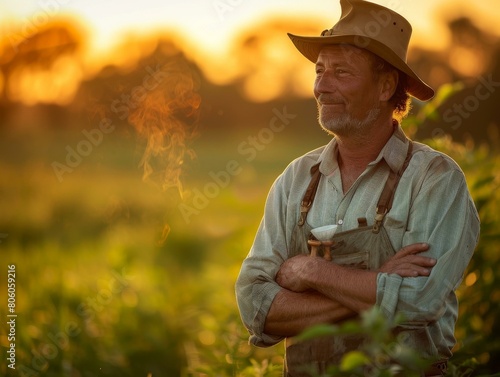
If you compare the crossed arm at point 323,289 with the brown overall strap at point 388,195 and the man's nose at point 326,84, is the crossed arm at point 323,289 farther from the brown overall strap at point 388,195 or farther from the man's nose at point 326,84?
the man's nose at point 326,84

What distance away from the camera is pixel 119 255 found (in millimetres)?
6621

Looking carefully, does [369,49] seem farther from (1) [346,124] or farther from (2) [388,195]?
(2) [388,195]

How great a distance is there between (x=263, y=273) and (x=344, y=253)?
0.36m

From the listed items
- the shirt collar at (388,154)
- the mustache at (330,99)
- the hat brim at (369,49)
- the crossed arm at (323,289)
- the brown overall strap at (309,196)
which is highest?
the hat brim at (369,49)

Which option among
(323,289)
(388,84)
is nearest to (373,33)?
(388,84)

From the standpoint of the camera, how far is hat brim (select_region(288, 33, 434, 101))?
3.87 meters

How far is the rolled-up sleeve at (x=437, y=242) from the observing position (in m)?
3.52

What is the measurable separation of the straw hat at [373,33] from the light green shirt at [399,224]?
0.36 metres

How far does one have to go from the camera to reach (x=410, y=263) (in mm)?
3570

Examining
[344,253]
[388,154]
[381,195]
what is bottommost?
[344,253]

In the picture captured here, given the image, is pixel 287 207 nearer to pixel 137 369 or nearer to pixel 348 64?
pixel 348 64

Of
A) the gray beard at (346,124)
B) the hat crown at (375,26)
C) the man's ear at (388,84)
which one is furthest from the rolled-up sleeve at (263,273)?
the hat crown at (375,26)

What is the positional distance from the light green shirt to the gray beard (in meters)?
0.14

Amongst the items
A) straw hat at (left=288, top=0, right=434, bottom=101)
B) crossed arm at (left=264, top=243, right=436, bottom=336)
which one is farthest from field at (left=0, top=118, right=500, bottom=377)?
straw hat at (left=288, top=0, right=434, bottom=101)
